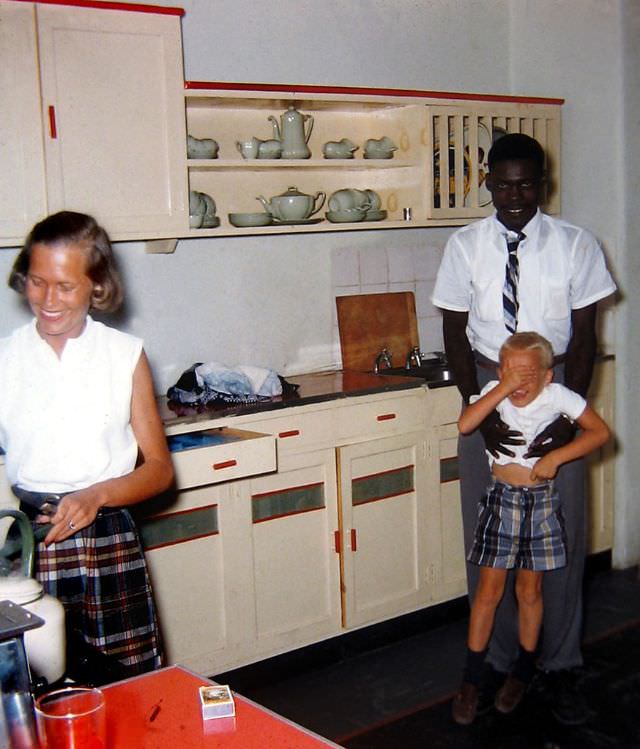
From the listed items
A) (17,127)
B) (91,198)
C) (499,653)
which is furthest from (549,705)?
(17,127)

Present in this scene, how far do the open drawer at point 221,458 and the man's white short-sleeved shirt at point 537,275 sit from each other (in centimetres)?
76

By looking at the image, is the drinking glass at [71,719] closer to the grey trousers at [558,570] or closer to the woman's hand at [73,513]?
the woman's hand at [73,513]

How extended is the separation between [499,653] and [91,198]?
1948 mm

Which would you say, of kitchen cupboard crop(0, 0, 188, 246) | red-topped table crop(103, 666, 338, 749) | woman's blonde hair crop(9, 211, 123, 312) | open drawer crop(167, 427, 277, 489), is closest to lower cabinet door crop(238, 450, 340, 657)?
open drawer crop(167, 427, 277, 489)

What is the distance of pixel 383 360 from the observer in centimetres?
420

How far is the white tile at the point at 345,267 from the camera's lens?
4.12 meters

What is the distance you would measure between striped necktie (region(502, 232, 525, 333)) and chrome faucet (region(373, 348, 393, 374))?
115 cm

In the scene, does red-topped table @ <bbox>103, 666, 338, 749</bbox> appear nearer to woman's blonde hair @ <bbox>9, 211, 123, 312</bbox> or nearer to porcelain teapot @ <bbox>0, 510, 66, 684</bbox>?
porcelain teapot @ <bbox>0, 510, 66, 684</bbox>

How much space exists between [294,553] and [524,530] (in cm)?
83

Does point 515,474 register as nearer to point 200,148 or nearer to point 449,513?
point 449,513

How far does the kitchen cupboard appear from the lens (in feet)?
9.84

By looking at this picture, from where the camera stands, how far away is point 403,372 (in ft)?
13.7

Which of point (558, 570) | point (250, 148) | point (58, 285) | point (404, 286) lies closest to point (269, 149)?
point (250, 148)

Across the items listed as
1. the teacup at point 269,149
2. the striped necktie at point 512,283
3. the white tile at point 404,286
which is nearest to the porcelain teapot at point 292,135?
the teacup at point 269,149
